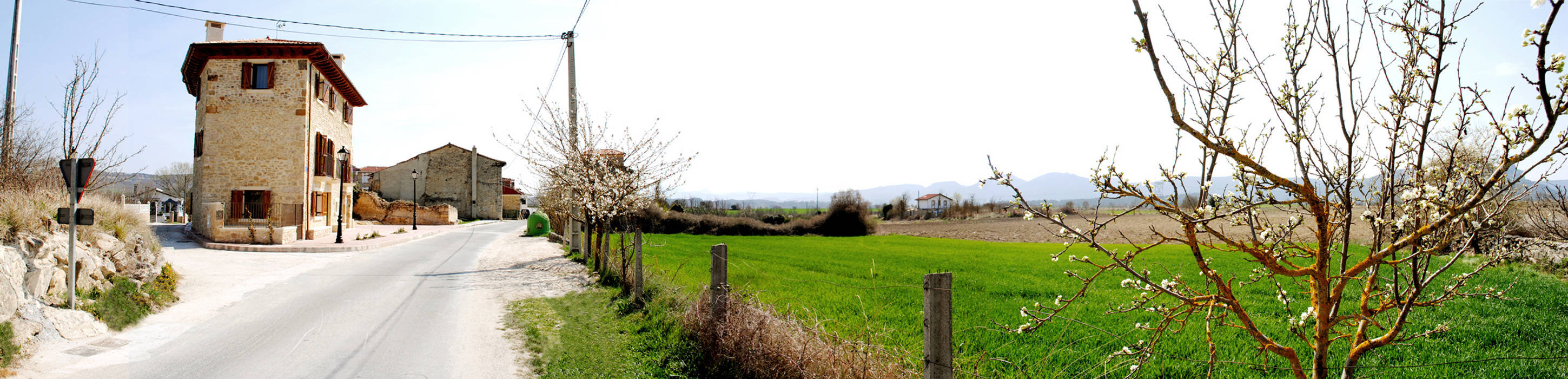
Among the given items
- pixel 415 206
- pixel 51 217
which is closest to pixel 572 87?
pixel 51 217

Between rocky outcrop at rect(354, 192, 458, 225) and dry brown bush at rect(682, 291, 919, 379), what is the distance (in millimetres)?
36151

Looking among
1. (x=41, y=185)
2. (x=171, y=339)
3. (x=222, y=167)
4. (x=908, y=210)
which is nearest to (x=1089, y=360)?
(x=171, y=339)

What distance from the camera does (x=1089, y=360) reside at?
5.81 meters

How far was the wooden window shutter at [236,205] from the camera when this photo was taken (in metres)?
20.3

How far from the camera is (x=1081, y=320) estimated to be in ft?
26.4

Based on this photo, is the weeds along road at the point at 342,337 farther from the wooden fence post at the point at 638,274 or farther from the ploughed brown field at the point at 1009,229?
the ploughed brown field at the point at 1009,229

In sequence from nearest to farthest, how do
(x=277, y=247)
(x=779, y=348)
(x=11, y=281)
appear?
(x=779, y=348) < (x=11, y=281) < (x=277, y=247)

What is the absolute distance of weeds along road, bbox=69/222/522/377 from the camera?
5.94m

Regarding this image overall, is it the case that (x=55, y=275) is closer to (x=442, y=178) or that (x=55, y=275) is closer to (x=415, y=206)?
(x=415, y=206)

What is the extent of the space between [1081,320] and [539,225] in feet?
77.6

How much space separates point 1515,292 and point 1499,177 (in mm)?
12125

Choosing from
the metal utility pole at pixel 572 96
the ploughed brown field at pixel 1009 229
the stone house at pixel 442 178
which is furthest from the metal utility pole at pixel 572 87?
the stone house at pixel 442 178

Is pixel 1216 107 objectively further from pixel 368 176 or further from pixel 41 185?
pixel 368 176

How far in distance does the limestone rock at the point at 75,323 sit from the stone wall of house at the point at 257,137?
1495 cm
